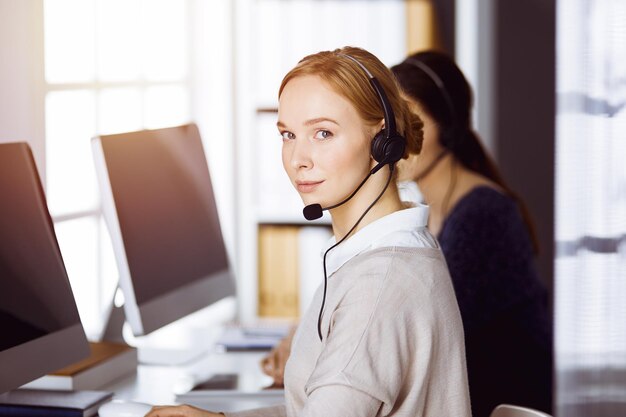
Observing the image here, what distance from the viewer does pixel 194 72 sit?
3564 mm

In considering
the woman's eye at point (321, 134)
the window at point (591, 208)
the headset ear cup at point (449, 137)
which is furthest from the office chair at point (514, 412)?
the window at point (591, 208)

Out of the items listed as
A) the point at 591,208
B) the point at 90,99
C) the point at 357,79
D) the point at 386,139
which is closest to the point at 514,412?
the point at 386,139

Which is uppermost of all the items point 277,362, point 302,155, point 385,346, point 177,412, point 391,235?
point 302,155

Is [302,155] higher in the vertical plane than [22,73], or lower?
lower

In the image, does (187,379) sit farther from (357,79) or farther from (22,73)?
(357,79)

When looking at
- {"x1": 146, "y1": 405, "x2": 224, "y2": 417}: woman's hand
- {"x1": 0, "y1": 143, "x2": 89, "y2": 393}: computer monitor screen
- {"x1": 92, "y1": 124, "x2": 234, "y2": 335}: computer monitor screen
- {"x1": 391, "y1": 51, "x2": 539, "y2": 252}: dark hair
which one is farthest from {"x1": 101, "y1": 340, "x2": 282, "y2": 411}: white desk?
{"x1": 391, "y1": 51, "x2": 539, "y2": 252}: dark hair

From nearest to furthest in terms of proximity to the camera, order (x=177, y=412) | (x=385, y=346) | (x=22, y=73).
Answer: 1. (x=385, y=346)
2. (x=177, y=412)
3. (x=22, y=73)

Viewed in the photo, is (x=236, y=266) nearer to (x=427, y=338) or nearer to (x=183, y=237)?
(x=183, y=237)

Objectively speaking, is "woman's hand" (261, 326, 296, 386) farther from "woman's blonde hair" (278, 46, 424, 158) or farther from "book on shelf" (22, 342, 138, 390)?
"woman's blonde hair" (278, 46, 424, 158)

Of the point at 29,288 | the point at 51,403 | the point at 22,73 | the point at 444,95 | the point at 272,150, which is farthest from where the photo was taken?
the point at 272,150

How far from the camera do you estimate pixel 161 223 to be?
2.08m

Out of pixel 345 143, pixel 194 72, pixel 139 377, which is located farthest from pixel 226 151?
pixel 345 143

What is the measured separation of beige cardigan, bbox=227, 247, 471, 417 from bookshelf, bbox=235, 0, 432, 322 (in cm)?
217

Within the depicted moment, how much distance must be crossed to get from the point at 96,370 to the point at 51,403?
0.27 meters
